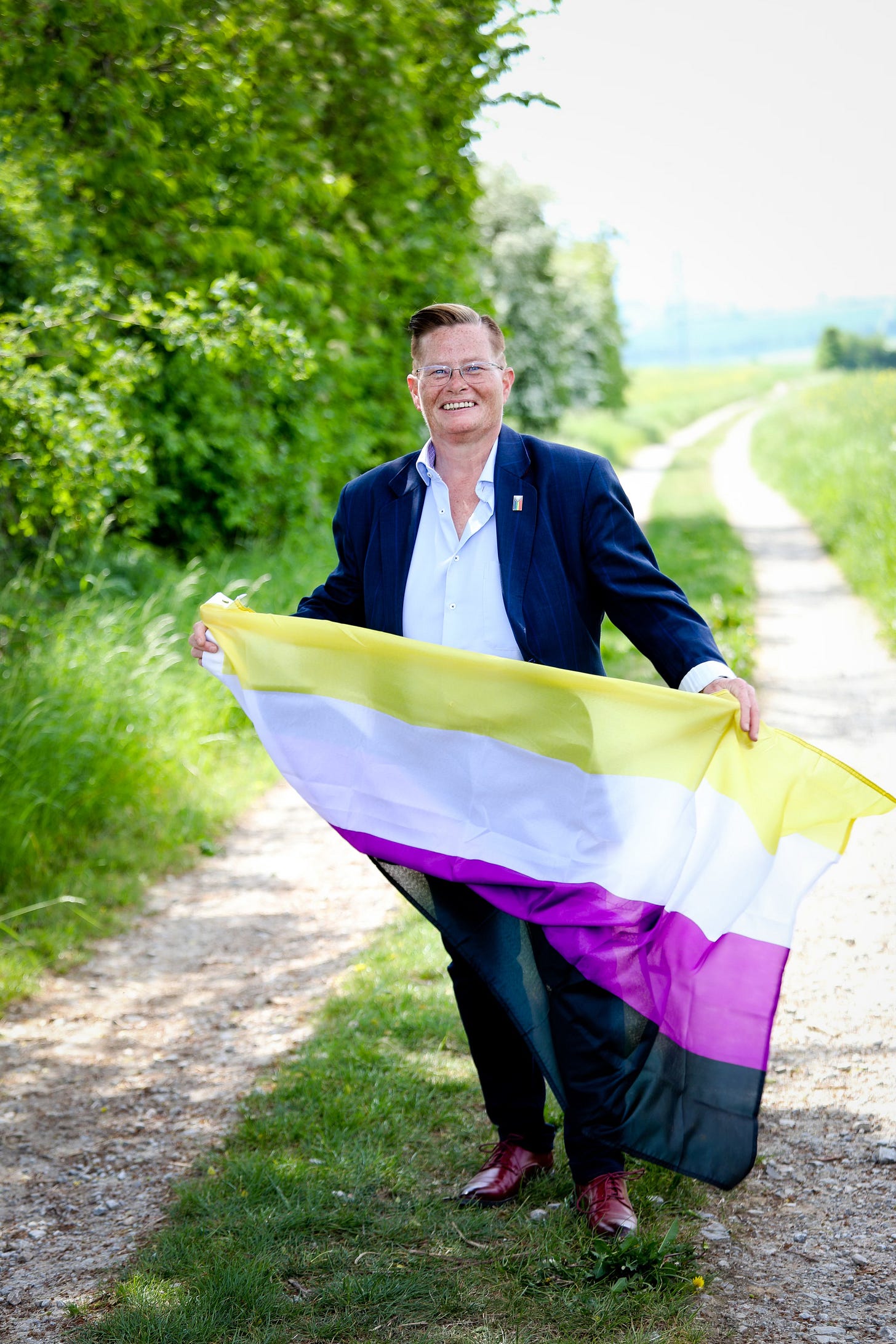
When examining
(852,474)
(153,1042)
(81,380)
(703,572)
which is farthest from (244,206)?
(852,474)

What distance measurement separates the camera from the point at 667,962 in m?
3.34

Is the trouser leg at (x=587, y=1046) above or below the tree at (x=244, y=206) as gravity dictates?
below

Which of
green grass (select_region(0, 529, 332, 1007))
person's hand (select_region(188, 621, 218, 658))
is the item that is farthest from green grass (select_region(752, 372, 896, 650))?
person's hand (select_region(188, 621, 218, 658))

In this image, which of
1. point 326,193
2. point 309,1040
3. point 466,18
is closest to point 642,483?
point 466,18

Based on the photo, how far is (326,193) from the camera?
11.4 m

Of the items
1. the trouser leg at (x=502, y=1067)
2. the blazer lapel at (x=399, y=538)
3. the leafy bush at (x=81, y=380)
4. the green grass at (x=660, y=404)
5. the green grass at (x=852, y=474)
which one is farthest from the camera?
the green grass at (x=660, y=404)

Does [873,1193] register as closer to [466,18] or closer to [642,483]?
[466,18]

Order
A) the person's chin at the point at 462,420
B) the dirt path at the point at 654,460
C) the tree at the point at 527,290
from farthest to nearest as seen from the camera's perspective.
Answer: the tree at the point at 527,290 → the dirt path at the point at 654,460 → the person's chin at the point at 462,420

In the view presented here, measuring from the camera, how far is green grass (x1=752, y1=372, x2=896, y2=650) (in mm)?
13711

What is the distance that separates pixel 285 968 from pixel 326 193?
7899mm

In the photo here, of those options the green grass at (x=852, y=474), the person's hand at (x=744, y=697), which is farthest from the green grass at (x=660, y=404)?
the person's hand at (x=744, y=697)

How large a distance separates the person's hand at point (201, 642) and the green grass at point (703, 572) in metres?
5.25

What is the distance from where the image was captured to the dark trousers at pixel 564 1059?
3314 mm

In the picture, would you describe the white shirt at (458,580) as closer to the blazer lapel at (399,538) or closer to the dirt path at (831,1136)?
the blazer lapel at (399,538)
